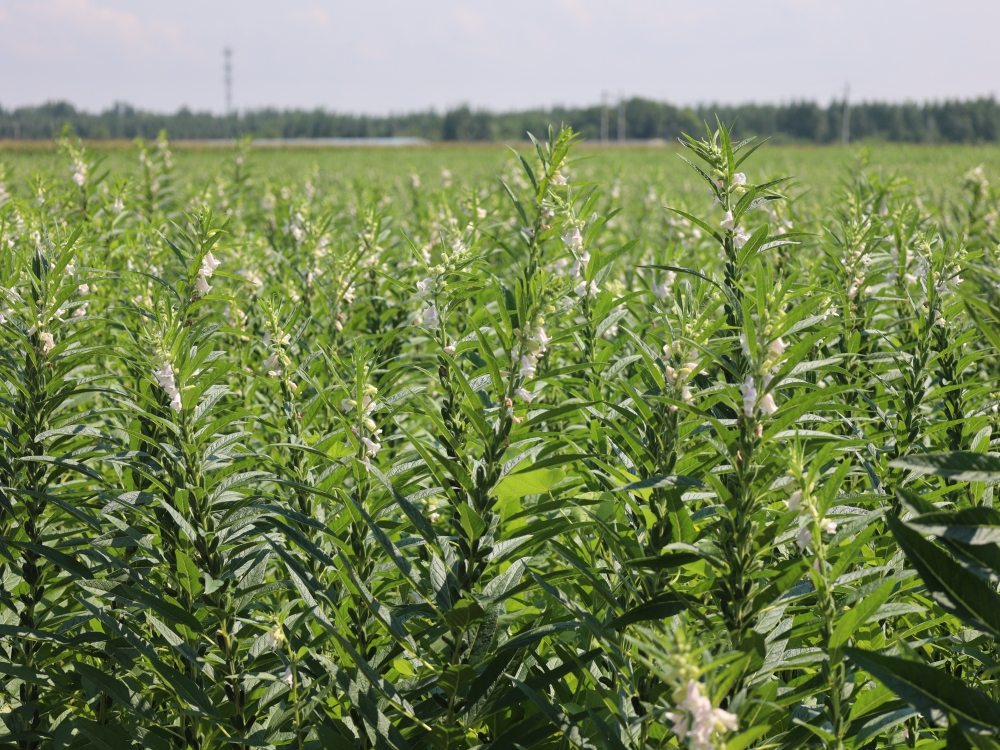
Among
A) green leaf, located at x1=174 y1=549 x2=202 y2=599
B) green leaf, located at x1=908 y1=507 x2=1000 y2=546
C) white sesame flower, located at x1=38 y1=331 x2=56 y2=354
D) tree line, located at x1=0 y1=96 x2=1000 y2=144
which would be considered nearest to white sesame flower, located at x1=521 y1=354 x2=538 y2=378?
green leaf, located at x1=908 y1=507 x2=1000 y2=546

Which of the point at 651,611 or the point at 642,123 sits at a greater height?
the point at 642,123

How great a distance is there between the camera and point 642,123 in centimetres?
11575

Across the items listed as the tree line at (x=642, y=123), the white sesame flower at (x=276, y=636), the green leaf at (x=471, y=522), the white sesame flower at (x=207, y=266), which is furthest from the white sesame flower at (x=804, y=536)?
the tree line at (x=642, y=123)

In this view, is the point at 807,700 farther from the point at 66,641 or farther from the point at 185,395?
the point at 66,641

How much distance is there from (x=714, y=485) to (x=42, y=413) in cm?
193

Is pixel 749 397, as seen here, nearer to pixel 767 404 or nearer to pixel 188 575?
pixel 767 404

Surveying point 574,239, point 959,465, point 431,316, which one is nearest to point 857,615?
→ point 959,465

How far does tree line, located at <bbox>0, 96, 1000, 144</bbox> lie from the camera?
104 metres

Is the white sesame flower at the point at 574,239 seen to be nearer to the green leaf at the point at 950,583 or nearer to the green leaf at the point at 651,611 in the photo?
the green leaf at the point at 651,611

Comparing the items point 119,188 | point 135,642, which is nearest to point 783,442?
point 135,642

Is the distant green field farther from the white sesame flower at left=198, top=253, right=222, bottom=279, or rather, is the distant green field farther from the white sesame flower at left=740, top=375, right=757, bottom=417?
the white sesame flower at left=198, top=253, right=222, bottom=279

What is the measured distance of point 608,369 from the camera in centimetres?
256

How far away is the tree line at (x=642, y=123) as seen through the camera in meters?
104

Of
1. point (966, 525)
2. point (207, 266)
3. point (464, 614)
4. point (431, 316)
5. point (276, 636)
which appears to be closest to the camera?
point (966, 525)
